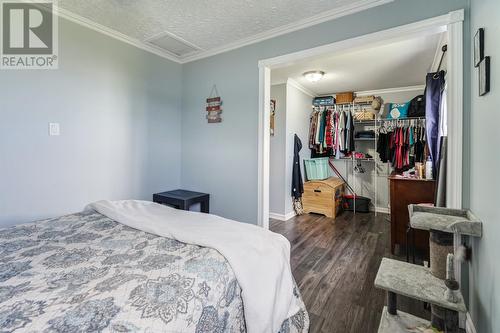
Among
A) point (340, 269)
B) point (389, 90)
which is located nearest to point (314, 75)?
point (389, 90)

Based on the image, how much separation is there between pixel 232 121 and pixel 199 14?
1.07 metres

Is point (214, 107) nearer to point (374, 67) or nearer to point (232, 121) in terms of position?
point (232, 121)

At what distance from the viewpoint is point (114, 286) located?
2.72ft

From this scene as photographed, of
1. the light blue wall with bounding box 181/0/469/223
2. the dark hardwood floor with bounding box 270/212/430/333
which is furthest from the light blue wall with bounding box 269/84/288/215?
the light blue wall with bounding box 181/0/469/223

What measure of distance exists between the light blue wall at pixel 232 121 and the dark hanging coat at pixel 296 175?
1.73 m

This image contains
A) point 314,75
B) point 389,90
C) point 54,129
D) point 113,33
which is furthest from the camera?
point 389,90

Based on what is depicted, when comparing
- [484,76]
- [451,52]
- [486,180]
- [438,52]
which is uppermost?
[438,52]

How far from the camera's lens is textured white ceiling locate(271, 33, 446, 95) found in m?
2.71

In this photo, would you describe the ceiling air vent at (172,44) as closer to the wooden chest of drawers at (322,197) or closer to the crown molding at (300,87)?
the crown molding at (300,87)

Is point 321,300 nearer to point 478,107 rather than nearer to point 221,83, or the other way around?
point 478,107

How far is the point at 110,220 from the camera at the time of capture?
5.30 ft

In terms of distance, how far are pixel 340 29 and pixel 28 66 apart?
101 inches

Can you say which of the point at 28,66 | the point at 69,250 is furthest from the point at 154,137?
the point at 69,250

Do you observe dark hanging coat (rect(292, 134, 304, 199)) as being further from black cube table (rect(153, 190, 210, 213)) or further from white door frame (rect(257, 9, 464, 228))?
white door frame (rect(257, 9, 464, 228))
